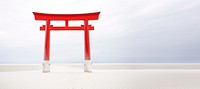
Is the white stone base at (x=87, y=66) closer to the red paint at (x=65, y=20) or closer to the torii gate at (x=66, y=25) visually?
the torii gate at (x=66, y=25)

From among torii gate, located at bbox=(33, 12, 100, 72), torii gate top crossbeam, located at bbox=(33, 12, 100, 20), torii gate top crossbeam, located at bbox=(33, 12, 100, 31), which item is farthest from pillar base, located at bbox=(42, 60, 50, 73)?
torii gate top crossbeam, located at bbox=(33, 12, 100, 20)

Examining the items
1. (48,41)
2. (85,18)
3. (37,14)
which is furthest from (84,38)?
(37,14)

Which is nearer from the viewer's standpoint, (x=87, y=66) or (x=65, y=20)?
(x=87, y=66)

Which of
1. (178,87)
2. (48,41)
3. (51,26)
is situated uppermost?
(51,26)

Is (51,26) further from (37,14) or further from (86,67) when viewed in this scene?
(86,67)

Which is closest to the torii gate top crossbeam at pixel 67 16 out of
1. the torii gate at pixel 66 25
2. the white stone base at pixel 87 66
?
the torii gate at pixel 66 25

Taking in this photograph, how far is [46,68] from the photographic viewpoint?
335 inches

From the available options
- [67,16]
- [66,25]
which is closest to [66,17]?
[67,16]

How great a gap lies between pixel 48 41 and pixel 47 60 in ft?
2.72

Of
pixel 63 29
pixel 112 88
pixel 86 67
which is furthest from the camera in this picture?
pixel 63 29

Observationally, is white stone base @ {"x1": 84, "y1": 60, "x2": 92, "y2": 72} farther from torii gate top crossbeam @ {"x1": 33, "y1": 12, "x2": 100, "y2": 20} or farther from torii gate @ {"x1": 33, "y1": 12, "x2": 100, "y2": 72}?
torii gate top crossbeam @ {"x1": 33, "y1": 12, "x2": 100, "y2": 20}

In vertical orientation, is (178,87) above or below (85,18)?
below

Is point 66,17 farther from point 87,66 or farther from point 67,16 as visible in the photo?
point 87,66

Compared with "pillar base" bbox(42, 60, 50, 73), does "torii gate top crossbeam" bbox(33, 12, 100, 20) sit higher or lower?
higher
